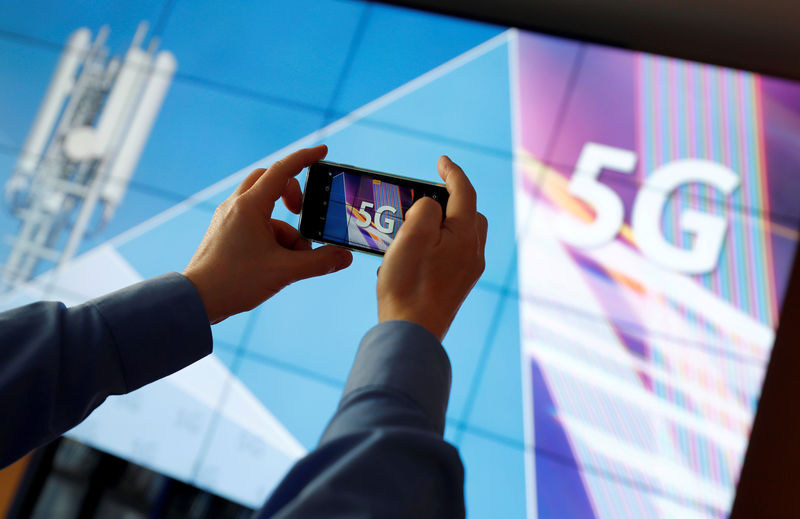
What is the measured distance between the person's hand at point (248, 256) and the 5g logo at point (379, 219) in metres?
0.11

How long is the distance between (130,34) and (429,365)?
2805 millimetres

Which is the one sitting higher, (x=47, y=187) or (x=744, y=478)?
(x=47, y=187)

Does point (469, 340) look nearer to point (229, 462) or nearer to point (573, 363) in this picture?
point (573, 363)

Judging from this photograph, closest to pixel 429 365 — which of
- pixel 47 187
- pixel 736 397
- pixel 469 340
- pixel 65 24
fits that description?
pixel 469 340

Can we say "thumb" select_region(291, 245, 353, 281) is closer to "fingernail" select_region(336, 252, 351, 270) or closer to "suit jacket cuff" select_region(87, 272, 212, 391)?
"fingernail" select_region(336, 252, 351, 270)

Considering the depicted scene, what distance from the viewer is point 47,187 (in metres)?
2.72

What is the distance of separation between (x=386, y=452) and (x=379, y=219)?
1.98 ft

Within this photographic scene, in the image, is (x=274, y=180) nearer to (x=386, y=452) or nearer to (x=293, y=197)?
(x=293, y=197)

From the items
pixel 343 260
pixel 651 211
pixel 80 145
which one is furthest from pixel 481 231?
pixel 80 145

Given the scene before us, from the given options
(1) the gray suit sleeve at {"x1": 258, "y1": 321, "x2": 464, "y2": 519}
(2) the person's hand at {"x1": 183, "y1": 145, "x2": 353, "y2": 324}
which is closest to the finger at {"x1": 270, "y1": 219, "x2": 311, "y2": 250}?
(2) the person's hand at {"x1": 183, "y1": 145, "x2": 353, "y2": 324}

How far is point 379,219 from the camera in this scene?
1.02 m

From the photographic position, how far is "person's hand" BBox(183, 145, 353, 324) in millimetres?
819

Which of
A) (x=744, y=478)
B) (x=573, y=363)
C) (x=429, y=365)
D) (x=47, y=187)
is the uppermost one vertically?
(x=47, y=187)

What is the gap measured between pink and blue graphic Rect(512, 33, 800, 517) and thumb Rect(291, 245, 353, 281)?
1446 millimetres
